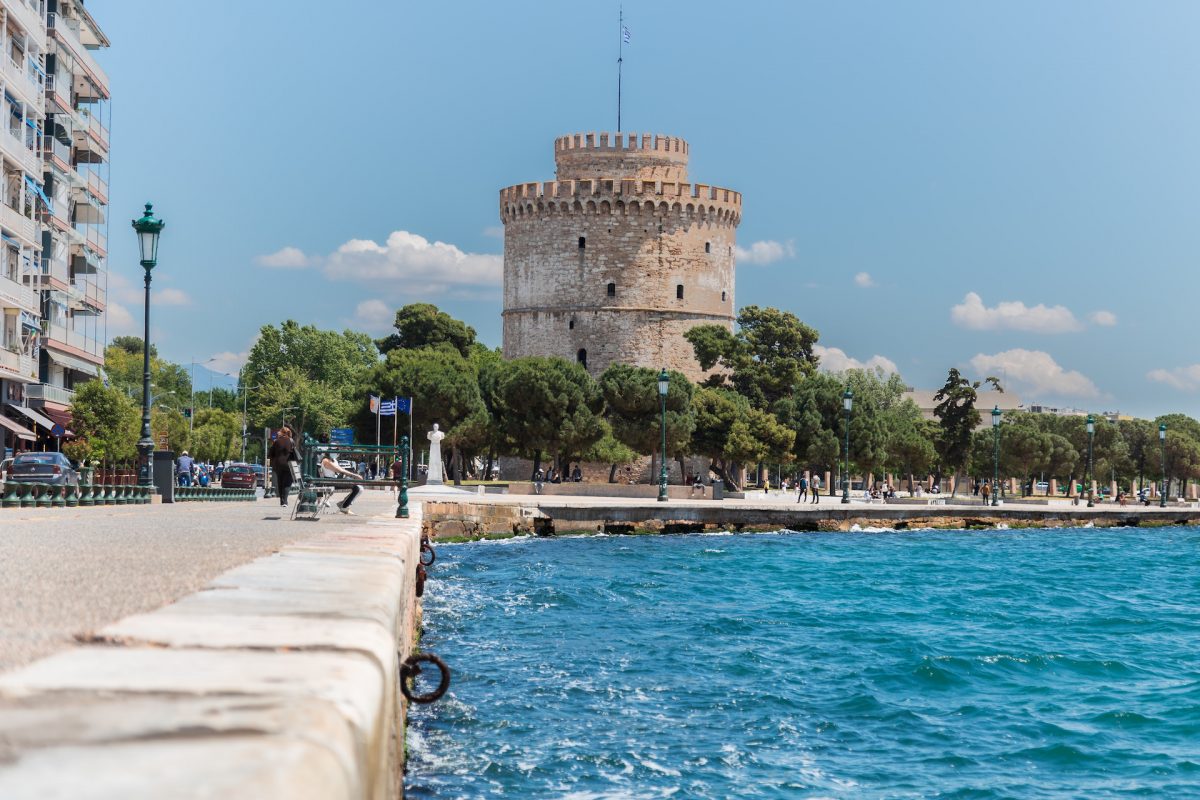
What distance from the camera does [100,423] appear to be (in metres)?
38.2

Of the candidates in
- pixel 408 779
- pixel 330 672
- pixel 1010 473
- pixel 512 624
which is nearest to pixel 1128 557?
pixel 512 624

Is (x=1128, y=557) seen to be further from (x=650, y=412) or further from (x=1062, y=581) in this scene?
(x=650, y=412)

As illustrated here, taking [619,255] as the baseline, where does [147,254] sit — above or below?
below

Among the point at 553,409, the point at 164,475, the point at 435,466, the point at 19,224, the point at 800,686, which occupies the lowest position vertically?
the point at 800,686

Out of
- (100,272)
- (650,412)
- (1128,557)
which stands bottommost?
(1128,557)

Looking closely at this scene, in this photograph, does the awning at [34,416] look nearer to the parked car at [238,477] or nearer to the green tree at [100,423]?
the green tree at [100,423]

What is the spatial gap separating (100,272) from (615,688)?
39.6 meters

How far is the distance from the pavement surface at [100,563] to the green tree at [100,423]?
83.0 ft

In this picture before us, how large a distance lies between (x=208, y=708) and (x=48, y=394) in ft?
132

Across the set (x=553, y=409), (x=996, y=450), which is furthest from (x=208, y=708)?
(x=996, y=450)

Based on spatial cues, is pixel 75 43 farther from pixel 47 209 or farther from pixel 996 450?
pixel 996 450

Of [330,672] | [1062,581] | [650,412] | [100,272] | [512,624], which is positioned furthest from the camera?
[650,412]

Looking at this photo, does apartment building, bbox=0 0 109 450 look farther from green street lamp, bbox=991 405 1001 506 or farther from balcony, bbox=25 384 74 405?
green street lamp, bbox=991 405 1001 506

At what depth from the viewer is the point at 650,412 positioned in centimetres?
5344
